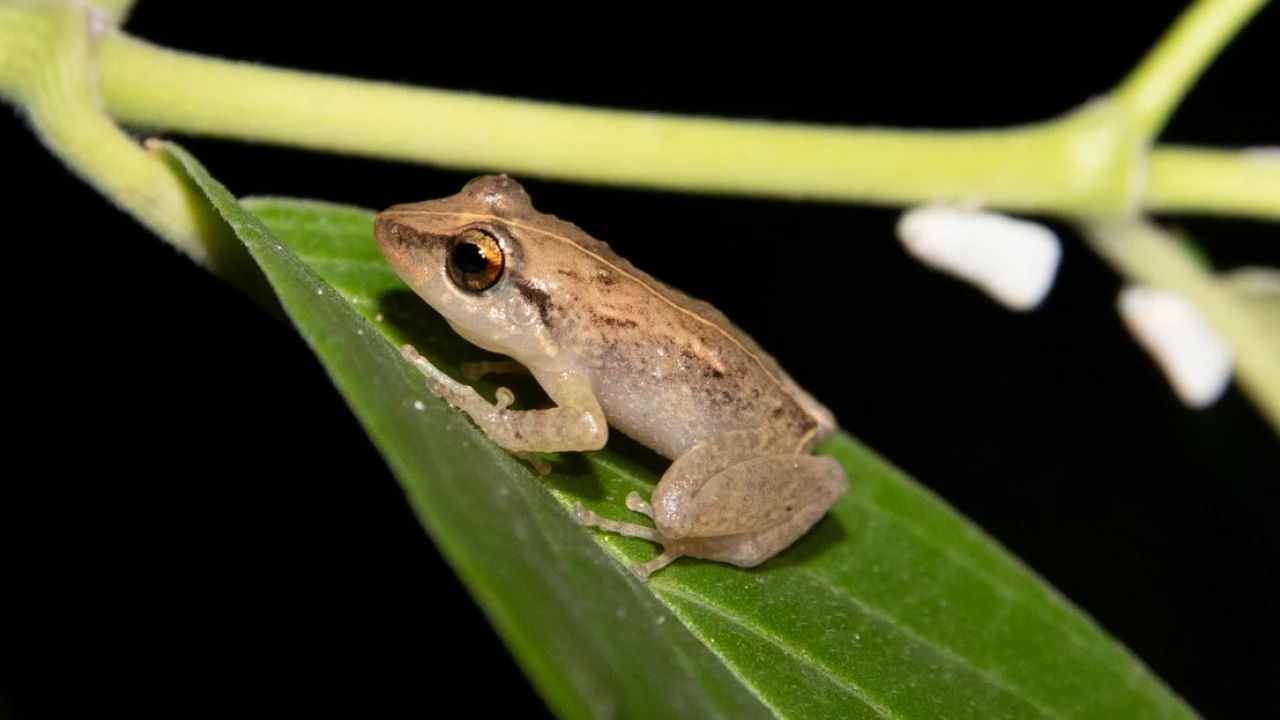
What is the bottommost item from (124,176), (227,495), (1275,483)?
(1275,483)

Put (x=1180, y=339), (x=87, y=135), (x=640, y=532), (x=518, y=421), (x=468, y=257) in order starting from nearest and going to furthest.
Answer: (x=87, y=135) → (x=640, y=532) → (x=518, y=421) → (x=468, y=257) → (x=1180, y=339)

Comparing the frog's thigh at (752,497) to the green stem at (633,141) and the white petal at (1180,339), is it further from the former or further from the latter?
the white petal at (1180,339)

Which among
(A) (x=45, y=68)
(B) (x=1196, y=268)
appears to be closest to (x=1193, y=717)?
(B) (x=1196, y=268)

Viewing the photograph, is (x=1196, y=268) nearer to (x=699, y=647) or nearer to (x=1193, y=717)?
(x=1193, y=717)

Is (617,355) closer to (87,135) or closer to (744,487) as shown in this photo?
(744,487)

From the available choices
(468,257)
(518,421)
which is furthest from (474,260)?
(518,421)
